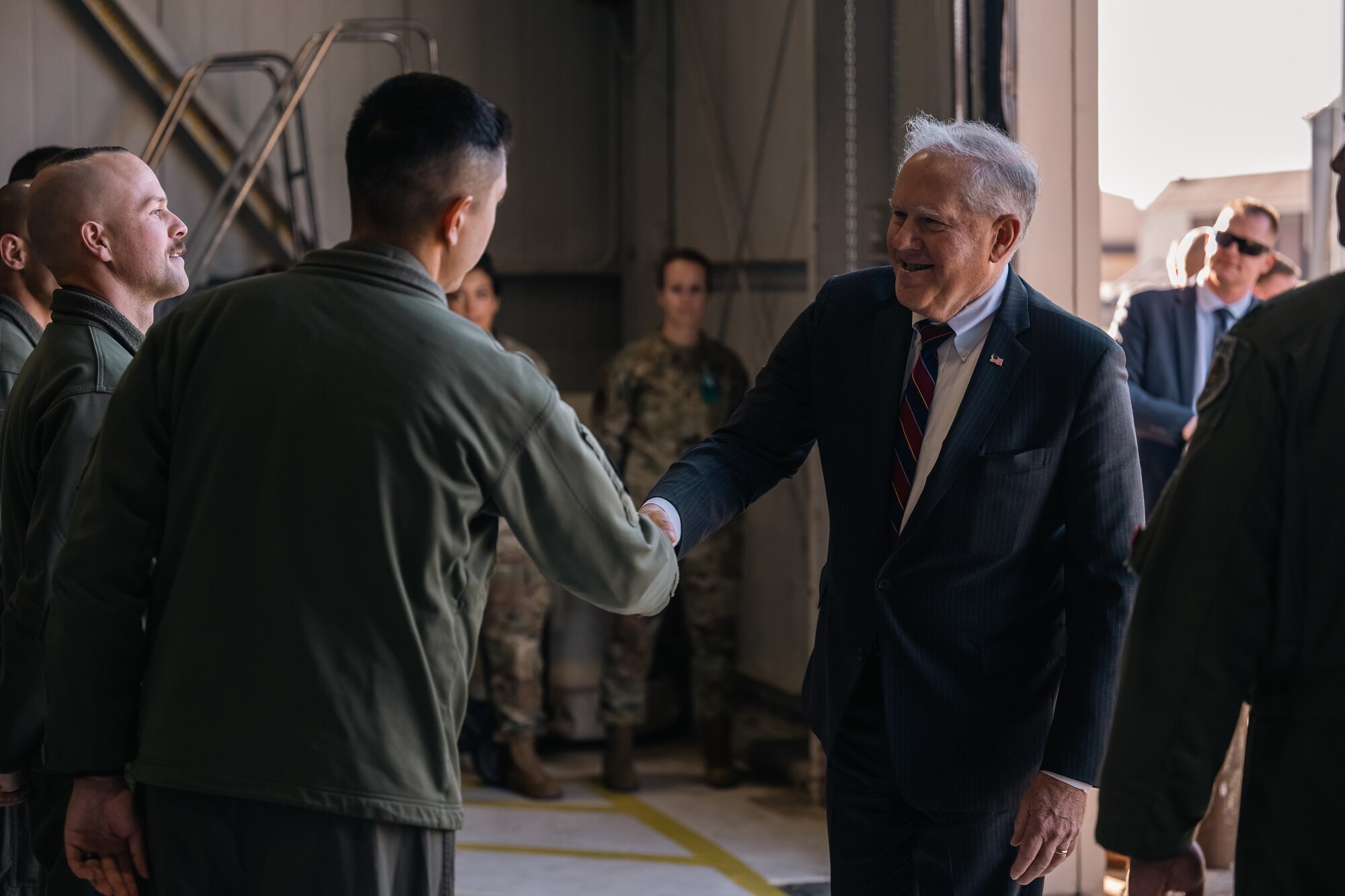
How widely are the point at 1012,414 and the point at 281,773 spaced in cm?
116

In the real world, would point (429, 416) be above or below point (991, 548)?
above

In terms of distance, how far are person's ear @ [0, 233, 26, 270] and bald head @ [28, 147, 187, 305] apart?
2.31 feet

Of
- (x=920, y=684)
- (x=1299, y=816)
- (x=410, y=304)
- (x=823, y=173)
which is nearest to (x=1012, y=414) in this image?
(x=920, y=684)

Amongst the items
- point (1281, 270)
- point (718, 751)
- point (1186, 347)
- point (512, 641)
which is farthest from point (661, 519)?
point (1281, 270)

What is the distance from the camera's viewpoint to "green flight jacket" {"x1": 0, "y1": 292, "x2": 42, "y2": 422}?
2.81 m

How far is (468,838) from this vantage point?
4680 mm

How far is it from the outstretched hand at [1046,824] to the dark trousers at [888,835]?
5 centimetres

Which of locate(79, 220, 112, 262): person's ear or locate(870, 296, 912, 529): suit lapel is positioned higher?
locate(79, 220, 112, 262): person's ear

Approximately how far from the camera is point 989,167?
2156 mm

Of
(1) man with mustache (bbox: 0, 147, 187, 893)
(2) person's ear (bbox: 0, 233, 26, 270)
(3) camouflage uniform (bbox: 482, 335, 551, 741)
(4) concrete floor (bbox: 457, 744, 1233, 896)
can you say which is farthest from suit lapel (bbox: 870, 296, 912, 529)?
(3) camouflage uniform (bbox: 482, 335, 551, 741)

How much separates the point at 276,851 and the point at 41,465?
862 millimetres

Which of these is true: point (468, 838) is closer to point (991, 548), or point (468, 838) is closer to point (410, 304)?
point (991, 548)

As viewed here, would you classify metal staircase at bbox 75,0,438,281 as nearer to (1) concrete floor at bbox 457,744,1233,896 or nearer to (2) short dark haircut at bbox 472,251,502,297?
(2) short dark haircut at bbox 472,251,502,297

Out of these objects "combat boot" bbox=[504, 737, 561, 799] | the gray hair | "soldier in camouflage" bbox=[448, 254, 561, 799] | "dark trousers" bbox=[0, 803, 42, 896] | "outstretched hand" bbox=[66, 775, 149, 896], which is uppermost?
the gray hair
